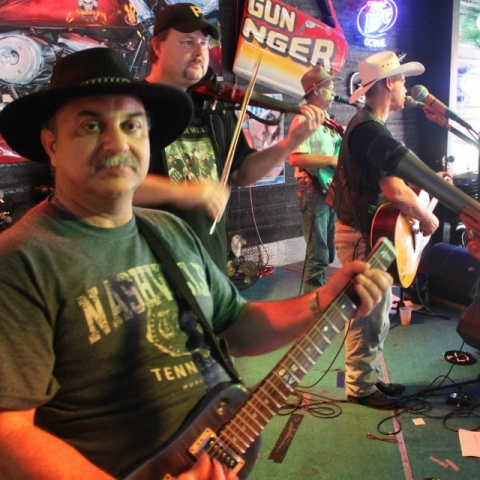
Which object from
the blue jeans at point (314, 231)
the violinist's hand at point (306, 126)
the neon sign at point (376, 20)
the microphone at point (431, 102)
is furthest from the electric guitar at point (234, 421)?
the neon sign at point (376, 20)

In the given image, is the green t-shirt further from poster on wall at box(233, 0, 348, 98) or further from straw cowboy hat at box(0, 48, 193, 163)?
poster on wall at box(233, 0, 348, 98)

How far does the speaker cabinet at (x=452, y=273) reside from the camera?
4.29 metres

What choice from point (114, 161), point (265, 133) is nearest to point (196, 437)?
point (114, 161)

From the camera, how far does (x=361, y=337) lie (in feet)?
9.20

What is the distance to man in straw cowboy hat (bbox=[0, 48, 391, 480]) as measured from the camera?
0.85 m

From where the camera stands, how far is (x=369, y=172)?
2703 millimetres

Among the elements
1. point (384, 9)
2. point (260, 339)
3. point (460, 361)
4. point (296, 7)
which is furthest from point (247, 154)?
point (384, 9)

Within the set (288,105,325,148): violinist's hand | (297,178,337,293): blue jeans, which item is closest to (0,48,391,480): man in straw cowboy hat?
(288,105,325,148): violinist's hand

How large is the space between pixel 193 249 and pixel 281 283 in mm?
4067

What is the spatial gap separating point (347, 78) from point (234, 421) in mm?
6001

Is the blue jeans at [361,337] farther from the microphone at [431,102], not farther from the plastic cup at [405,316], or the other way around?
the plastic cup at [405,316]

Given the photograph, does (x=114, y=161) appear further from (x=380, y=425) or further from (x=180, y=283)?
(x=380, y=425)

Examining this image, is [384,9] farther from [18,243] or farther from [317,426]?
[18,243]

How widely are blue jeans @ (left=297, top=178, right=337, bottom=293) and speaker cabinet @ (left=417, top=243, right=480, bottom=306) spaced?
3.32 feet
